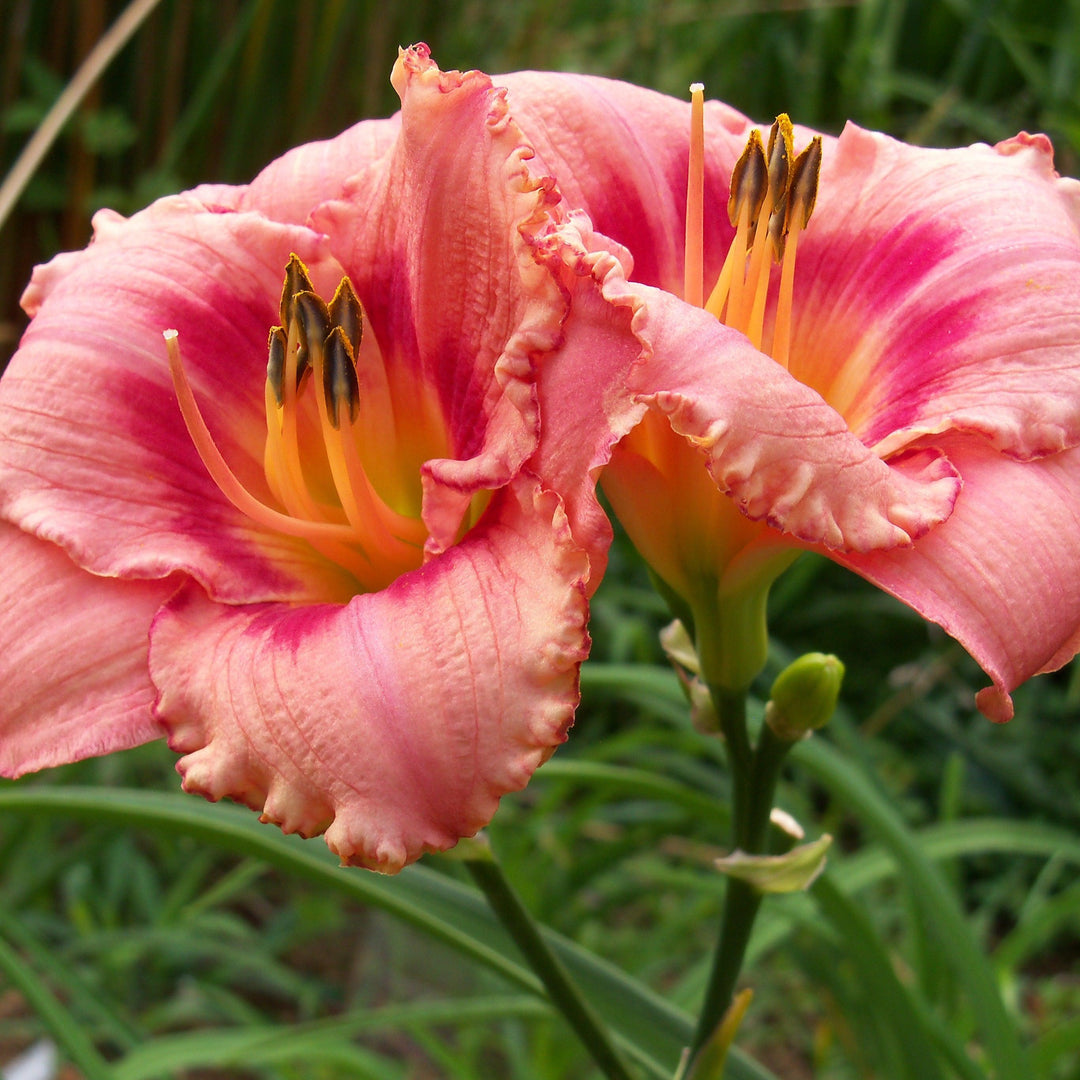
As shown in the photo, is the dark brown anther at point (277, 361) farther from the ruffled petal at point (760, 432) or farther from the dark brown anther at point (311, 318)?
the ruffled petal at point (760, 432)

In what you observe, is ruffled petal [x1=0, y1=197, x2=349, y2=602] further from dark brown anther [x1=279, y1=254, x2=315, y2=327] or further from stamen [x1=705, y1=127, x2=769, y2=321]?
stamen [x1=705, y1=127, x2=769, y2=321]

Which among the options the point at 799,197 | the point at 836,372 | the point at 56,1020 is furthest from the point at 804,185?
the point at 56,1020

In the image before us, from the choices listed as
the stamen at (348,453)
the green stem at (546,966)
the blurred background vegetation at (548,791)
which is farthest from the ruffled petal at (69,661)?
the blurred background vegetation at (548,791)

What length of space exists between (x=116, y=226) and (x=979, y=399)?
0.51m

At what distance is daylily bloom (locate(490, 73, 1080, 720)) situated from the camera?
48 centimetres

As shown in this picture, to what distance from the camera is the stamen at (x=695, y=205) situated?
1.89 feet

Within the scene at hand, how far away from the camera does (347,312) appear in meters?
0.59

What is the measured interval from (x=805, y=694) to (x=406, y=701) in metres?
0.26

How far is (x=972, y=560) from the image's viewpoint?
1.66 ft

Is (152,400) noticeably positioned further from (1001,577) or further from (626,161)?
(1001,577)

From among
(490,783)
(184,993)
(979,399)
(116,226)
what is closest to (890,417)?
(979,399)

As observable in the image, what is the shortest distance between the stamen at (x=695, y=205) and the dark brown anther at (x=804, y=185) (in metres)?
0.05

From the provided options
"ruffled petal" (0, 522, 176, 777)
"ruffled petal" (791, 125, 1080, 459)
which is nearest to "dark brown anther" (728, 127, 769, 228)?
"ruffled petal" (791, 125, 1080, 459)

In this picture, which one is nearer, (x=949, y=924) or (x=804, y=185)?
(x=804, y=185)
